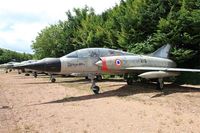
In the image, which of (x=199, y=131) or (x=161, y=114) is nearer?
(x=199, y=131)

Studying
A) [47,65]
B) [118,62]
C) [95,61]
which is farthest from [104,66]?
[47,65]

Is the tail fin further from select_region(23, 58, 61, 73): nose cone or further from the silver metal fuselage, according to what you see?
select_region(23, 58, 61, 73): nose cone

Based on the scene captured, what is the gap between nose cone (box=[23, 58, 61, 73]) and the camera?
43.0 ft

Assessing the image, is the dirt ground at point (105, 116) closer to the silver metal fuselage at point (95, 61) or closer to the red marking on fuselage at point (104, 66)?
the silver metal fuselage at point (95, 61)

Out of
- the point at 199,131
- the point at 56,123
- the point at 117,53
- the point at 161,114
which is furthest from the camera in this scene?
the point at 117,53

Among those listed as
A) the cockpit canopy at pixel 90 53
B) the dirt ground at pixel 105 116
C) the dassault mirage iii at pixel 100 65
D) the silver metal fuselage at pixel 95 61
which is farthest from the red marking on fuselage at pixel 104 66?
the dirt ground at pixel 105 116

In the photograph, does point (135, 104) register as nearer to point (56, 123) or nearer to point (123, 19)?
point (56, 123)


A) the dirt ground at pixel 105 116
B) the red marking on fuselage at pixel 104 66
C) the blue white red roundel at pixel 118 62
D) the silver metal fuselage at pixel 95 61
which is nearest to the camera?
the dirt ground at pixel 105 116

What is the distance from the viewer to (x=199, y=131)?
7152mm

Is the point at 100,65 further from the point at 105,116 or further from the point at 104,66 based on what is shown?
the point at 105,116

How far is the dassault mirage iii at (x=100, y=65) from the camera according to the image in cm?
1370

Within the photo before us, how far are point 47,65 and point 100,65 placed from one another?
113 inches

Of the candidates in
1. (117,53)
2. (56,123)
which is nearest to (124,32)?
(117,53)

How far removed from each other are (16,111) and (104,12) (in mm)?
29514
